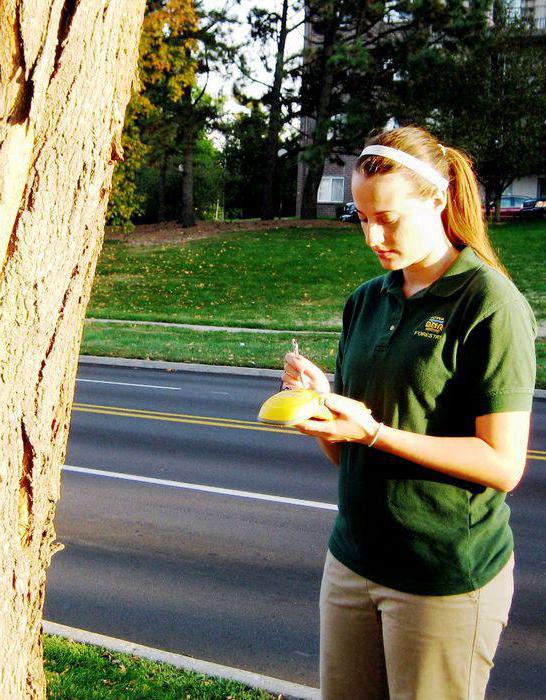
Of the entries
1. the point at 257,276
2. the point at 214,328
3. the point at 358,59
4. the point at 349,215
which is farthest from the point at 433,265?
the point at 349,215

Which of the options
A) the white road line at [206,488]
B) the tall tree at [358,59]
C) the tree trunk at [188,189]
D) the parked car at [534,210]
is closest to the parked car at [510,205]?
the parked car at [534,210]

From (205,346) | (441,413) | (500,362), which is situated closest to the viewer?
(500,362)

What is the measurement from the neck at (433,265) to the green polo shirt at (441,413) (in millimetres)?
34

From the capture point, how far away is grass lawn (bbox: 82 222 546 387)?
673 inches

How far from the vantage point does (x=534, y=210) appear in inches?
1480

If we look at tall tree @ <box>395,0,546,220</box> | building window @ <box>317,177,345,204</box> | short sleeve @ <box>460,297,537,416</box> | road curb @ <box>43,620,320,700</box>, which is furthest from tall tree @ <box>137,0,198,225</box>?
short sleeve @ <box>460,297,537,416</box>

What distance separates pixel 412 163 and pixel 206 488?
18.3 ft

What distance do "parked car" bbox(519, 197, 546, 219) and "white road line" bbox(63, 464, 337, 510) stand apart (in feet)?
109

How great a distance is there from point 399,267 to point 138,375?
12.9 metres

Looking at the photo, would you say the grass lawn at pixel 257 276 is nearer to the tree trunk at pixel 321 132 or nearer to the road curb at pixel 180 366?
the tree trunk at pixel 321 132

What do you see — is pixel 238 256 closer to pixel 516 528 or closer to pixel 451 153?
pixel 516 528

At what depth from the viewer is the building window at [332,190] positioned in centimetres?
5194

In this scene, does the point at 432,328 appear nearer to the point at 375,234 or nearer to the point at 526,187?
the point at 375,234

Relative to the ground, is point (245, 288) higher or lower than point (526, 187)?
lower
